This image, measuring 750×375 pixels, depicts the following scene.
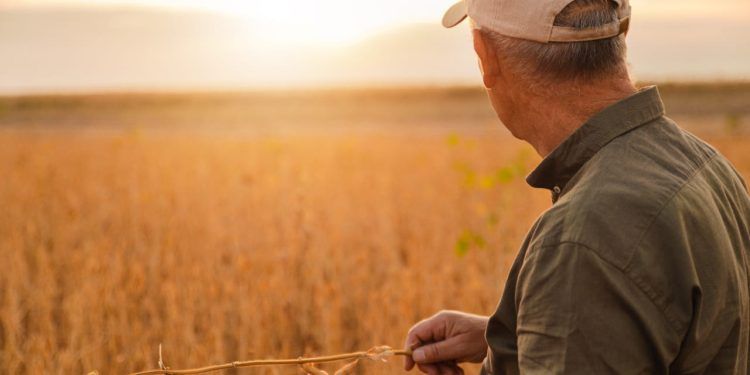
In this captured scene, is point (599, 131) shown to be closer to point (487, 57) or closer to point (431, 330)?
point (487, 57)

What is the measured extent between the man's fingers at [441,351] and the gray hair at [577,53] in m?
0.74

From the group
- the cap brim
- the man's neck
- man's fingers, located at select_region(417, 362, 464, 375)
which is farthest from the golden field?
the man's neck

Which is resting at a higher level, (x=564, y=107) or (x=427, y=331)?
(x=564, y=107)

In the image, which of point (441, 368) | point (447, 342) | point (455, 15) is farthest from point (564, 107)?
point (441, 368)

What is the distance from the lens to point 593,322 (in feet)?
4.26

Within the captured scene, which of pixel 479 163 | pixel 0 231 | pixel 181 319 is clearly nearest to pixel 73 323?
pixel 181 319

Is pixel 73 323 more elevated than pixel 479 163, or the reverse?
pixel 479 163

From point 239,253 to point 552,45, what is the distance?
14.5ft

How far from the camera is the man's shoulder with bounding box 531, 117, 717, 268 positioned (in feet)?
4.39

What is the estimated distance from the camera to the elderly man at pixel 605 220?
1314 mm

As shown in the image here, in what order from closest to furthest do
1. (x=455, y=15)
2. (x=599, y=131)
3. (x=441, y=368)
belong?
(x=599, y=131) → (x=455, y=15) → (x=441, y=368)

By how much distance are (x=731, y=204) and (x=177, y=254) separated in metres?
4.89

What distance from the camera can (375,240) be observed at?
6.23 meters

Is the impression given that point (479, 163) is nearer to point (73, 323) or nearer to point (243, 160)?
point (243, 160)
